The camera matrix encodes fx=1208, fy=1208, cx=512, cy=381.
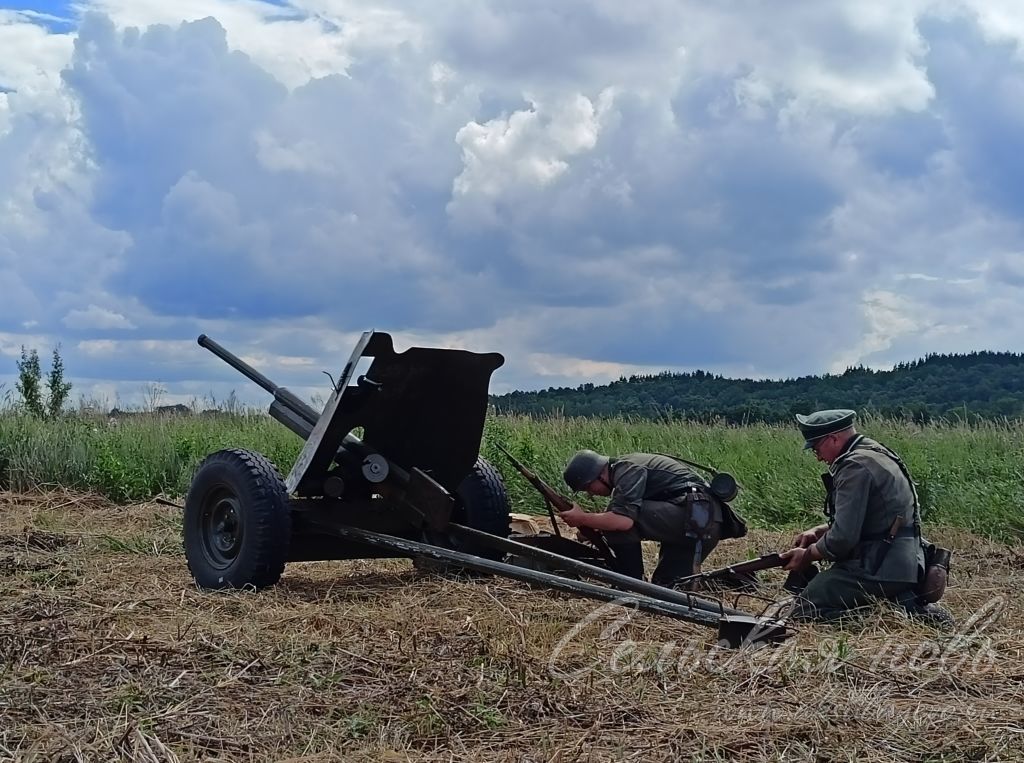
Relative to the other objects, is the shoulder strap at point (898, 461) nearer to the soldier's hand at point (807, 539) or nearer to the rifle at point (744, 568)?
the soldier's hand at point (807, 539)

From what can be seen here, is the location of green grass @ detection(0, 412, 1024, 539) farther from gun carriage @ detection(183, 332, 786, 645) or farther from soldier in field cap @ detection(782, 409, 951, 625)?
gun carriage @ detection(183, 332, 786, 645)

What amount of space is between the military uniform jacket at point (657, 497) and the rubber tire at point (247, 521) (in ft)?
7.26

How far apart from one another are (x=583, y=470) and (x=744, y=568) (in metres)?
1.29

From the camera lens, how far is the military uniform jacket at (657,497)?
804cm

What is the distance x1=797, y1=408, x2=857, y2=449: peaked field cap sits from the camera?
282 inches

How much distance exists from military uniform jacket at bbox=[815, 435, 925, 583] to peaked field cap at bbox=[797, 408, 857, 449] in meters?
0.21

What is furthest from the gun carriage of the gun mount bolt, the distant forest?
the distant forest

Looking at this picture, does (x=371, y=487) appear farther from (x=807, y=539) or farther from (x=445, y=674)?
(x=445, y=674)

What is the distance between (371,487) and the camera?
816 centimetres

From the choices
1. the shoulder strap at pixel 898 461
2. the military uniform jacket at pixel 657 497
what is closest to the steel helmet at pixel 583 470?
the military uniform jacket at pixel 657 497

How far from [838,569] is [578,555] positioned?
6.08 feet

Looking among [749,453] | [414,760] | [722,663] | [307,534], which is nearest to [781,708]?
[722,663]

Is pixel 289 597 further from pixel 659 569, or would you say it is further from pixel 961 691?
pixel 961 691

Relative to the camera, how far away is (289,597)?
7488mm
